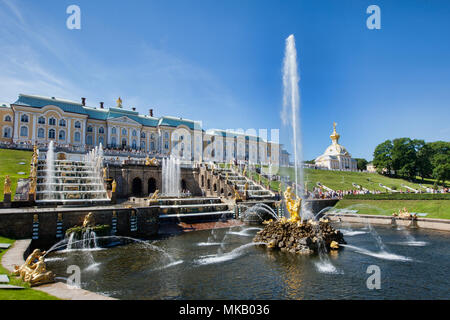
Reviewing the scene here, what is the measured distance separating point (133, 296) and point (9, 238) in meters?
12.2

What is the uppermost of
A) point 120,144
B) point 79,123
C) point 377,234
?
point 79,123

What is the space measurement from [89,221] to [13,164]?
25.5 meters

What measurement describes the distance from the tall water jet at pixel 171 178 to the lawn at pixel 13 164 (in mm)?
17334

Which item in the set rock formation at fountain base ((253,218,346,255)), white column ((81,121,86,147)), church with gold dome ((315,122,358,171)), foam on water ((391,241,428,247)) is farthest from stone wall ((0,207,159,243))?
church with gold dome ((315,122,358,171))

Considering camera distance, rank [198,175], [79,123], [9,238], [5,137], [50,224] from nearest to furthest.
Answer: [9,238]
[50,224]
[198,175]
[5,137]
[79,123]

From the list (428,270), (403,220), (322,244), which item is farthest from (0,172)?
(403,220)

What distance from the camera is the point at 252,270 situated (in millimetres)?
12531

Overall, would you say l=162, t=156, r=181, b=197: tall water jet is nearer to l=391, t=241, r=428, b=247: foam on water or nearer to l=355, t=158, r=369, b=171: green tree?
l=391, t=241, r=428, b=247: foam on water

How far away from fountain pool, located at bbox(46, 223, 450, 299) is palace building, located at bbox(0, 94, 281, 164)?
143ft

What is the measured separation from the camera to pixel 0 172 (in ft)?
98.7

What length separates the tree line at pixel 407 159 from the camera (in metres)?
70.7

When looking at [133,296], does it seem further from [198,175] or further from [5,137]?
[5,137]

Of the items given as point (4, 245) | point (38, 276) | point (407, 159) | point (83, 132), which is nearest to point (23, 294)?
point (38, 276)

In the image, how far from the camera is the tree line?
70.7 m
